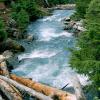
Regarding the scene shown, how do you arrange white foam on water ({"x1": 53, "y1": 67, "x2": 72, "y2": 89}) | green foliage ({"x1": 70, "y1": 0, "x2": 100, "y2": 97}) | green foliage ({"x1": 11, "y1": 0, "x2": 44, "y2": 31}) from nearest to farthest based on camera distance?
green foliage ({"x1": 70, "y1": 0, "x2": 100, "y2": 97}) < white foam on water ({"x1": 53, "y1": 67, "x2": 72, "y2": 89}) < green foliage ({"x1": 11, "y1": 0, "x2": 44, "y2": 31})

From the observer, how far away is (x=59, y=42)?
25922 millimetres

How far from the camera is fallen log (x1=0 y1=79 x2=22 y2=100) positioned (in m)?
13.8

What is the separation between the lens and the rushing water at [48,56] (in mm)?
17828

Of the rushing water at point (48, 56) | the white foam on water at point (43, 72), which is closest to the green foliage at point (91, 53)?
the rushing water at point (48, 56)

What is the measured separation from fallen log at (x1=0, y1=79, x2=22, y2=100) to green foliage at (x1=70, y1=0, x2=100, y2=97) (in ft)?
10.1

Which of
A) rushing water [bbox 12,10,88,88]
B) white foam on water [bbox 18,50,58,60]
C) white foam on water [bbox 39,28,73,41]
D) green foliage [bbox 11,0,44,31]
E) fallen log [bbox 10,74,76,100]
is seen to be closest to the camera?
fallen log [bbox 10,74,76,100]

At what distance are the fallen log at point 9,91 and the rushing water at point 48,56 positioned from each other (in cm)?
262

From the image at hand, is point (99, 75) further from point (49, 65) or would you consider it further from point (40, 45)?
point (40, 45)

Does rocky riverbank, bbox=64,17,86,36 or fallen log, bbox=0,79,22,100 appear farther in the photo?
rocky riverbank, bbox=64,17,86,36

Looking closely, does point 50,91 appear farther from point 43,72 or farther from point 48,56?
point 48,56

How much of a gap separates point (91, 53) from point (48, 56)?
31.8ft

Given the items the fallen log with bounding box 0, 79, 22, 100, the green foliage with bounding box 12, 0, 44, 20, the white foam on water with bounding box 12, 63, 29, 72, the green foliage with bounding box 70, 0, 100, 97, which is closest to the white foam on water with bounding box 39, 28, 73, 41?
the green foliage with bounding box 12, 0, 44, 20

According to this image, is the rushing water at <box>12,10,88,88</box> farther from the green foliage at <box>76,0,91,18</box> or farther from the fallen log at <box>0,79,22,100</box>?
the fallen log at <box>0,79,22,100</box>

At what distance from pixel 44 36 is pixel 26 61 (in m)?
7.83
